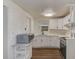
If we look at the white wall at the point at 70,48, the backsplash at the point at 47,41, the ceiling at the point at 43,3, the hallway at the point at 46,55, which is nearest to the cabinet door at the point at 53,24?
the backsplash at the point at 47,41

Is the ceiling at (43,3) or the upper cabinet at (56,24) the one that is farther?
the upper cabinet at (56,24)

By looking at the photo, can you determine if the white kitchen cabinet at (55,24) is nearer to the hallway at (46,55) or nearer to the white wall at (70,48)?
the hallway at (46,55)

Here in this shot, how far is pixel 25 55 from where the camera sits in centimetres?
430

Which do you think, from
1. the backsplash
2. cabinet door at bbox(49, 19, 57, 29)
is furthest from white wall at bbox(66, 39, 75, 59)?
cabinet door at bbox(49, 19, 57, 29)

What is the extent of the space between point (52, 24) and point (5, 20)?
673 cm

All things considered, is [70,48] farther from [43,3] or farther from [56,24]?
[56,24]

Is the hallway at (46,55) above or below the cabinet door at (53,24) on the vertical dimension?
below

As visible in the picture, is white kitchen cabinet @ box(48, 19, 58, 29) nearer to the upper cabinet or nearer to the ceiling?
the upper cabinet

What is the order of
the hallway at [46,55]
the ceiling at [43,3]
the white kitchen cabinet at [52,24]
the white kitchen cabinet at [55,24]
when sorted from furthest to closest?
the white kitchen cabinet at [52,24], the white kitchen cabinet at [55,24], the hallway at [46,55], the ceiling at [43,3]

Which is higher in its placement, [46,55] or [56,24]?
[56,24]

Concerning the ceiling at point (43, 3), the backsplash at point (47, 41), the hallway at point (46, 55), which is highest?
the ceiling at point (43, 3)

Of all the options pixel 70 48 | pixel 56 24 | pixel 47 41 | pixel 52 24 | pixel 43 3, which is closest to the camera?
pixel 70 48

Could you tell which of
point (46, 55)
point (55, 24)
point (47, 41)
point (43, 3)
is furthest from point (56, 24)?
point (43, 3)
